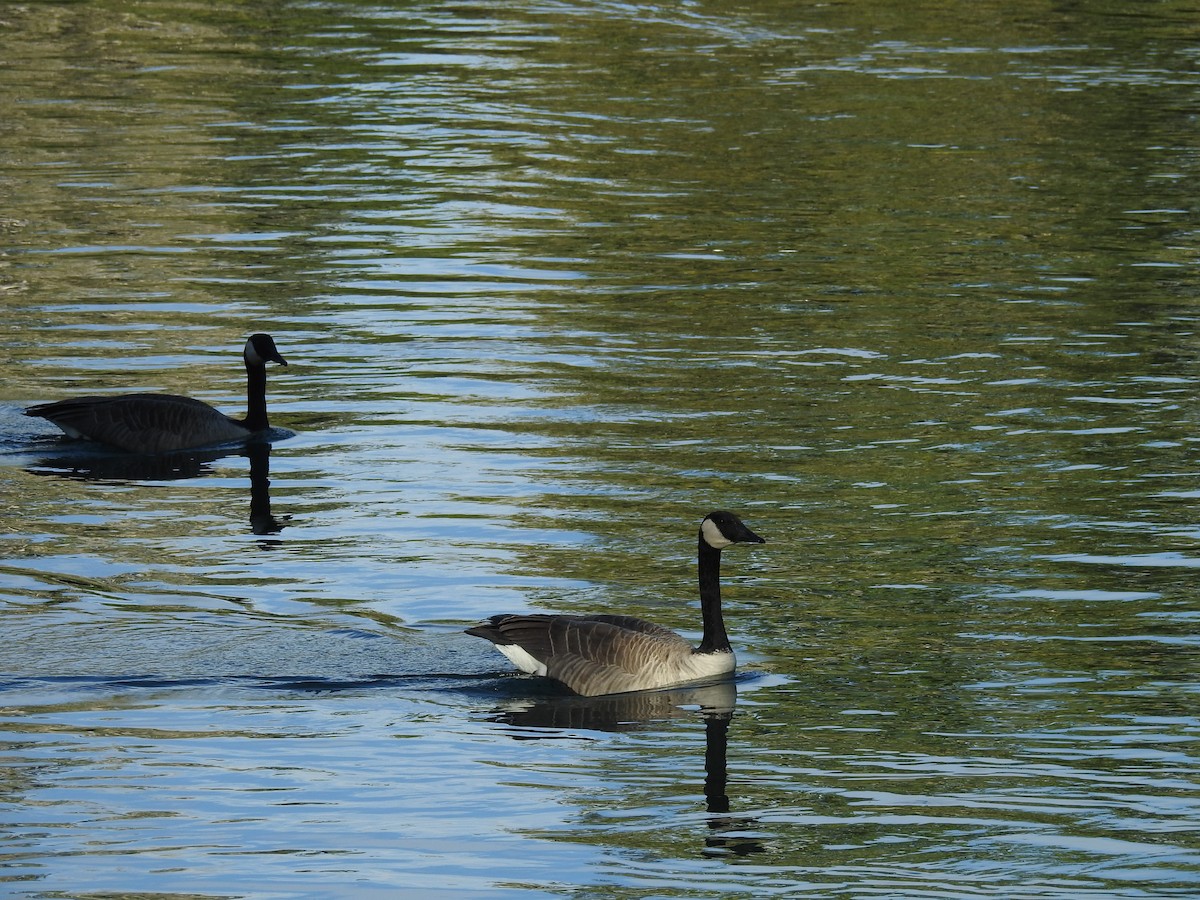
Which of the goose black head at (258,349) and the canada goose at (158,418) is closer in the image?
the canada goose at (158,418)

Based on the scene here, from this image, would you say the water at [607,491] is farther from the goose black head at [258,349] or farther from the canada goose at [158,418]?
the goose black head at [258,349]

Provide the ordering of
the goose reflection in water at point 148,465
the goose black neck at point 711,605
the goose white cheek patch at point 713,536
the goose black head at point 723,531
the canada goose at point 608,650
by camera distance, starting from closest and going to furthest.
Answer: the canada goose at point 608,650 → the goose black neck at point 711,605 → the goose black head at point 723,531 → the goose white cheek patch at point 713,536 → the goose reflection in water at point 148,465

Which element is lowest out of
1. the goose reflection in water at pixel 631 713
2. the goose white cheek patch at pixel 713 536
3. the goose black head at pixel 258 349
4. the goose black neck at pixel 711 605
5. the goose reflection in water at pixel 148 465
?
the goose reflection in water at pixel 631 713

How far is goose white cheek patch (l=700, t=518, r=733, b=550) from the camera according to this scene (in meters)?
14.0

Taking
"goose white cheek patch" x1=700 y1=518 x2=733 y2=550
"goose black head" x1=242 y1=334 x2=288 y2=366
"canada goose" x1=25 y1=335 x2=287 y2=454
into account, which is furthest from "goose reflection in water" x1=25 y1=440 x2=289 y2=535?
"goose white cheek patch" x1=700 y1=518 x2=733 y2=550

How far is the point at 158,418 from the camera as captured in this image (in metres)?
19.9

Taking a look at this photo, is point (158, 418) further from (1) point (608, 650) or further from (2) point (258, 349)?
(1) point (608, 650)

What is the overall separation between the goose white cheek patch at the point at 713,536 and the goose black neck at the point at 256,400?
24.5ft

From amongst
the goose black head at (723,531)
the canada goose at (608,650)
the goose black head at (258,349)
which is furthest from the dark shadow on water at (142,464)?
the goose black head at (723,531)

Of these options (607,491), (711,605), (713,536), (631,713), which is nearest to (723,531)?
(713,536)

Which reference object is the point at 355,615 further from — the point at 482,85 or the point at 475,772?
the point at 482,85

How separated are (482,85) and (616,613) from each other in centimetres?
2966

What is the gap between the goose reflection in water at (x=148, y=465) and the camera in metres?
19.4

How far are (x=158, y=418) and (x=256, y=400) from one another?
103 cm
